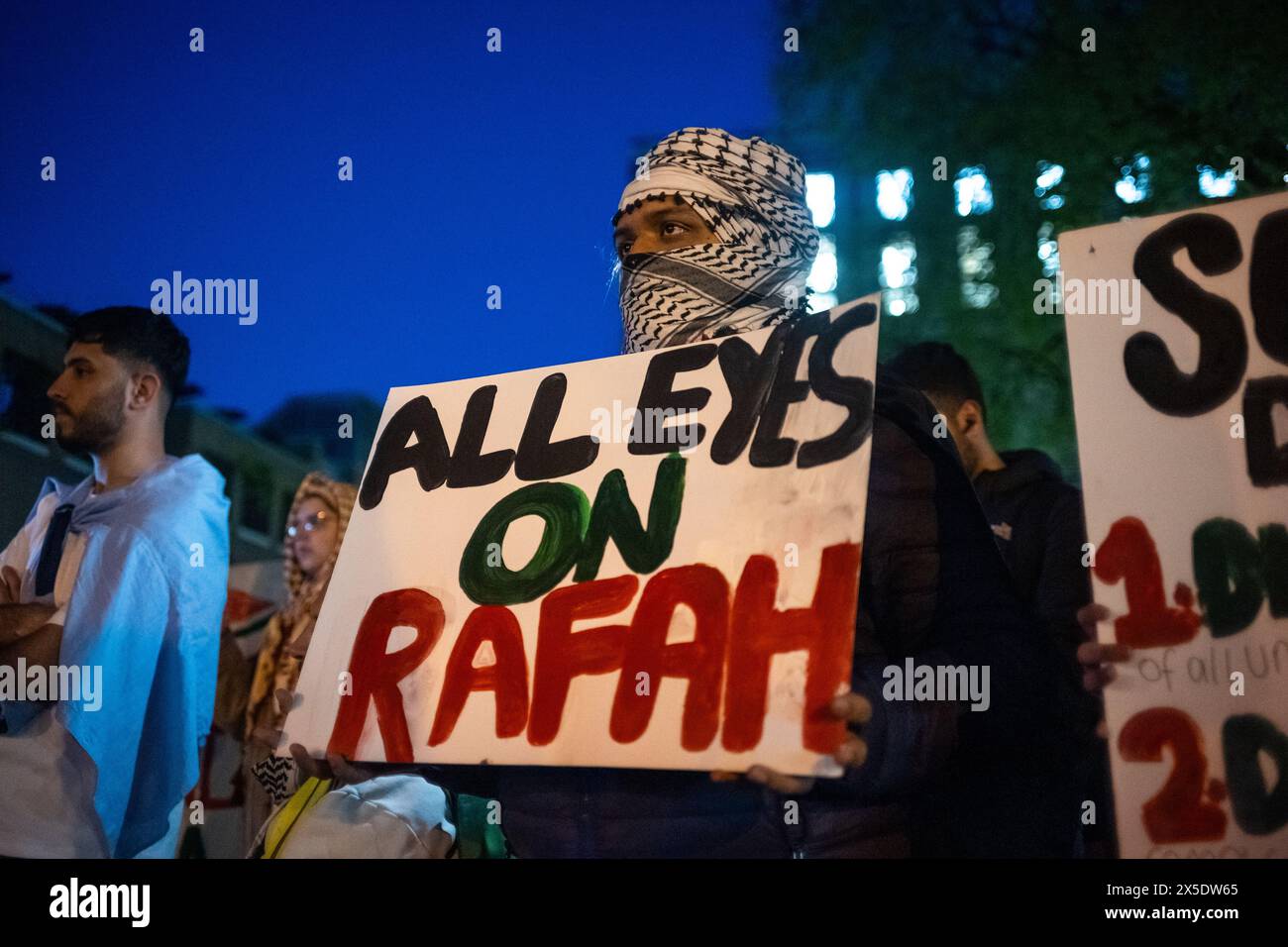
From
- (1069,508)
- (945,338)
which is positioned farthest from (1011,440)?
(1069,508)

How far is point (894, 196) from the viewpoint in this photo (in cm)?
898

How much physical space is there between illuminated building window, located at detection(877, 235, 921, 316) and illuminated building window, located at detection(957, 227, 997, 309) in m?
0.34

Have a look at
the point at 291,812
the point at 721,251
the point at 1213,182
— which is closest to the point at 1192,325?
the point at 721,251

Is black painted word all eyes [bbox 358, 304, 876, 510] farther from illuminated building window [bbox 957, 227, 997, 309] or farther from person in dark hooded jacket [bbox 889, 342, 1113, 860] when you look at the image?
illuminated building window [bbox 957, 227, 997, 309]

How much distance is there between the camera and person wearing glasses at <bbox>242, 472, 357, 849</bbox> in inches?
164

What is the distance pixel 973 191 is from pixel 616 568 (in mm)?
6969

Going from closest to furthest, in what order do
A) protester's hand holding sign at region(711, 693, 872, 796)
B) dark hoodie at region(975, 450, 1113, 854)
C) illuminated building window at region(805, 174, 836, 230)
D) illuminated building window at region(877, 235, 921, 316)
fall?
protester's hand holding sign at region(711, 693, 872, 796) → dark hoodie at region(975, 450, 1113, 854) → illuminated building window at region(805, 174, 836, 230) → illuminated building window at region(877, 235, 921, 316)

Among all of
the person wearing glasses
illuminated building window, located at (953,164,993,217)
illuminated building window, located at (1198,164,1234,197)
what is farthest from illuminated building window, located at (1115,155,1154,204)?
the person wearing glasses

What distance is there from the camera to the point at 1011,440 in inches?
325

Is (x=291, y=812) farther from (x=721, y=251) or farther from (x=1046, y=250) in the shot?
(x=1046, y=250)

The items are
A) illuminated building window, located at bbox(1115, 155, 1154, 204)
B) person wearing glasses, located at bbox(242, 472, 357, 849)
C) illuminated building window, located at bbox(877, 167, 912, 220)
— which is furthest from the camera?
illuminated building window, located at bbox(877, 167, 912, 220)

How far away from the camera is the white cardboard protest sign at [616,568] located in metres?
2.04

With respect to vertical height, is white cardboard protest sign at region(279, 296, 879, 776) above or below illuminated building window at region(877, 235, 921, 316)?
below
